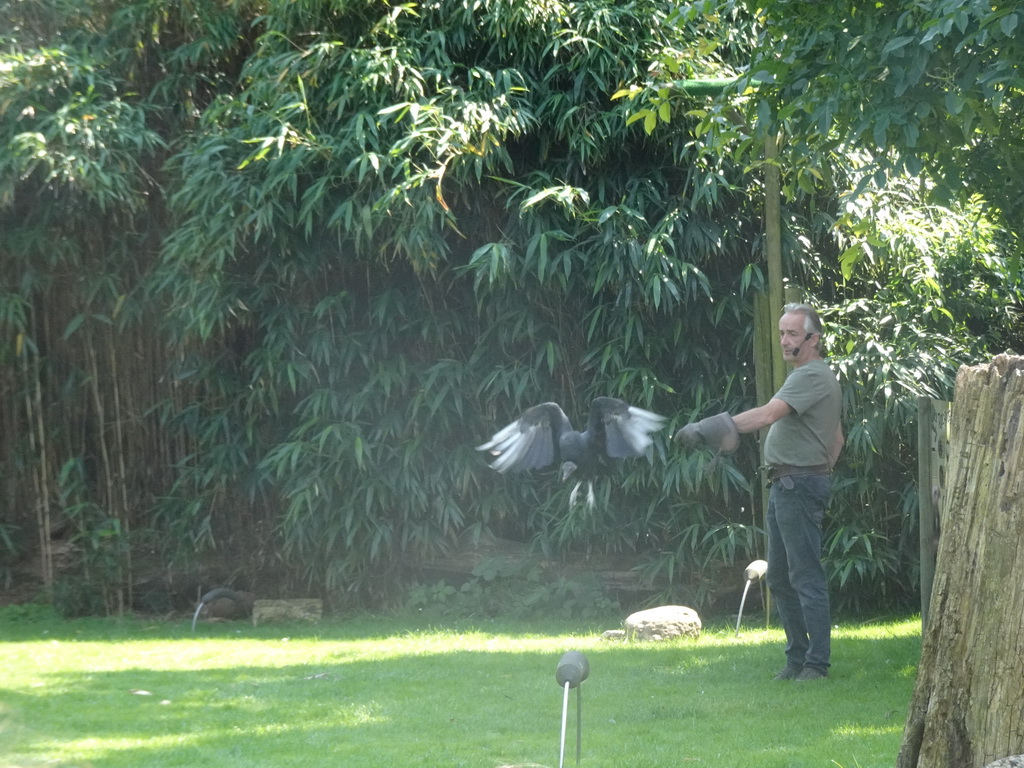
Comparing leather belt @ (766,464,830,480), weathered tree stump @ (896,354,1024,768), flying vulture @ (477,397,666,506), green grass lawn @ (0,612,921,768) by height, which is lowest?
green grass lawn @ (0,612,921,768)

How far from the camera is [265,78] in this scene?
6434mm

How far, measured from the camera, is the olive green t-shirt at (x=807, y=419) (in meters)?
4.61

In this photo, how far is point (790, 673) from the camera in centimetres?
480

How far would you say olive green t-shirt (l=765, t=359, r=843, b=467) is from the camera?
4.61 metres

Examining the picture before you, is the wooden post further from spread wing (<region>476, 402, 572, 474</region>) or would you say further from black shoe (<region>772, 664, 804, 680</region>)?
spread wing (<region>476, 402, 572, 474</region>)

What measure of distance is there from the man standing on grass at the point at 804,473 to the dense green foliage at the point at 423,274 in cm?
124

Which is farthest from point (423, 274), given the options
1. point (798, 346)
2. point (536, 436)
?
point (798, 346)

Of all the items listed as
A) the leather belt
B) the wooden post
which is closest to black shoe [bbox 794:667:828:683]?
the wooden post

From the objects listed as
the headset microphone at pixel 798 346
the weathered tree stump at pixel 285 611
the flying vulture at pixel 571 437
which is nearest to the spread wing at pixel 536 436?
the flying vulture at pixel 571 437

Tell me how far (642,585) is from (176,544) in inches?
119

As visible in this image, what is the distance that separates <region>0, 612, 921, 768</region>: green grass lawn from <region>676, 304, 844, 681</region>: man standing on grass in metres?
0.21

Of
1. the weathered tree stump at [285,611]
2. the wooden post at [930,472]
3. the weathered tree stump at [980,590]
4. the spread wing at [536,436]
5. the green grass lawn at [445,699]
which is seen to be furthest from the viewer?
the weathered tree stump at [285,611]

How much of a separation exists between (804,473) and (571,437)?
3.48 feet

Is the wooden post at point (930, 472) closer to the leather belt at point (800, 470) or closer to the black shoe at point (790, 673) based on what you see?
the leather belt at point (800, 470)
